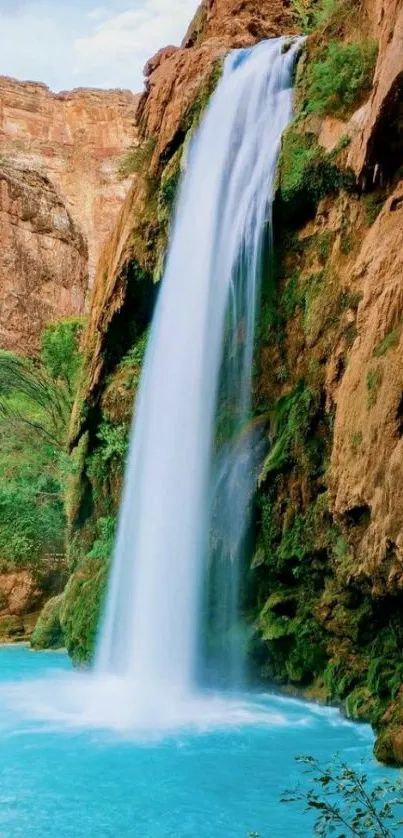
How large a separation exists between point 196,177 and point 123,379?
3.58 metres

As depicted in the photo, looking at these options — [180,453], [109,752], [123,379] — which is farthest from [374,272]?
[123,379]

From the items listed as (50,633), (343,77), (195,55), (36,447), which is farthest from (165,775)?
(36,447)

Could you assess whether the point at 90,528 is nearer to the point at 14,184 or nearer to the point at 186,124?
the point at 186,124

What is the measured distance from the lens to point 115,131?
51.9 m

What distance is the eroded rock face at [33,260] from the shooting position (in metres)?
34.4

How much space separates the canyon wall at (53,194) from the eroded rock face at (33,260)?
0.14 feet

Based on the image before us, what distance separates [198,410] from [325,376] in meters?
2.28

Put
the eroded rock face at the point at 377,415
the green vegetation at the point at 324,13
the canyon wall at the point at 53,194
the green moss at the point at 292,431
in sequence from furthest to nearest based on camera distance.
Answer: the canyon wall at the point at 53,194, the green vegetation at the point at 324,13, the green moss at the point at 292,431, the eroded rock face at the point at 377,415

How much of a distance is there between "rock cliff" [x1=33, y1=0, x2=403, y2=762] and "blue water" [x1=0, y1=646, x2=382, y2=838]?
0.74 metres

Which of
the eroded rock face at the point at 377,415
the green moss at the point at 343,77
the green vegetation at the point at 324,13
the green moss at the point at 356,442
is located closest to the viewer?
the eroded rock face at the point at 377,415

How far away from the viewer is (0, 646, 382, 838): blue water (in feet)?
18.6

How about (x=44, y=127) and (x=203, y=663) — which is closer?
(x=203, y=663)

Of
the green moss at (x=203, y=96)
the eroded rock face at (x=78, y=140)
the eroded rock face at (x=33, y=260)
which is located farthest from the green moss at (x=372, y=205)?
the eroded rock face at (x=78, y=140)

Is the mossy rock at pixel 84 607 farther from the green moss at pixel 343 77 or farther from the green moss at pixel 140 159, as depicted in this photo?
the green moss at pixel 343 77
